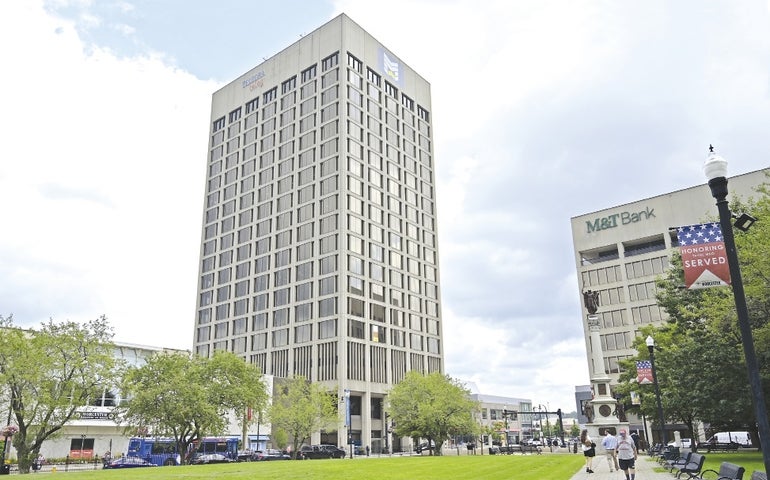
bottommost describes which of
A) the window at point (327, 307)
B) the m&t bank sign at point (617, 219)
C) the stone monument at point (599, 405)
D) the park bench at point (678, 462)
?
the park bench at point (678, 462)

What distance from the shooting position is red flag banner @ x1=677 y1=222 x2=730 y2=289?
12500 millimetres

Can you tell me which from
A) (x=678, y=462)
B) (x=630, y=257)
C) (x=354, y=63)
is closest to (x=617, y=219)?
(x=630, y=257)

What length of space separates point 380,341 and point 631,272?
50.5 metres

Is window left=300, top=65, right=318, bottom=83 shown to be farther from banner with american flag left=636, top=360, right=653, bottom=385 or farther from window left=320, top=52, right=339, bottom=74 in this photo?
banner with american flag left=636, top=360, right=653, bottom=385

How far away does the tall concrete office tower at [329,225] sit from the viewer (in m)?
101

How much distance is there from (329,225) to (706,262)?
9410 centimetres

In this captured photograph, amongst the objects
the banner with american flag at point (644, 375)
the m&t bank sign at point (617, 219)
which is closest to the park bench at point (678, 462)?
the banner with american flag at point (644, 375)

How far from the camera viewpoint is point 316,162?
111 meters

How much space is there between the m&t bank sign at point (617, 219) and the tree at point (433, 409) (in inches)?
2179

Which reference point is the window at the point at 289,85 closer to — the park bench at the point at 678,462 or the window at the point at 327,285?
the window at the point at 327,285

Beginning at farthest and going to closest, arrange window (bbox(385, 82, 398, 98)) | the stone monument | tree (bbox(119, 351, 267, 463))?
1. window (bbox(385, 82, 398, 98))
2. tree (bbox(119, 351, 267, 463))
3. the stone monument

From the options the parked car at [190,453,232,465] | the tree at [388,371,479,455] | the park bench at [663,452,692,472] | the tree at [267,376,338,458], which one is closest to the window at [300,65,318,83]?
the tree at [267,376,338,458]

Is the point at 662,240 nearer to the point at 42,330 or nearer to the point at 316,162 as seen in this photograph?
the point at 316,162

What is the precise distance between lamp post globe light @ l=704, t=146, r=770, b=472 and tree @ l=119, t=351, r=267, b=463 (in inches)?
1790
